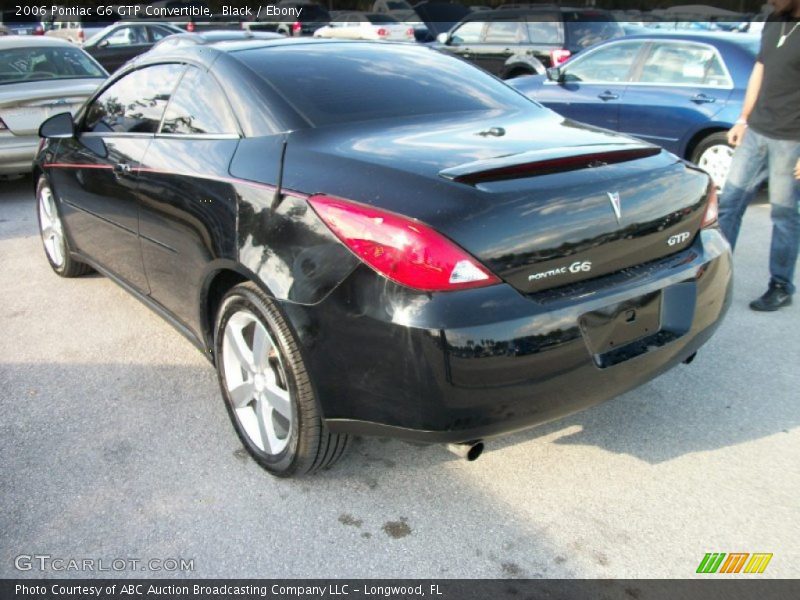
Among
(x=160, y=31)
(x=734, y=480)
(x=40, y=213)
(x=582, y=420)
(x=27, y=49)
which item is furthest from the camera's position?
(x=160, y=31)

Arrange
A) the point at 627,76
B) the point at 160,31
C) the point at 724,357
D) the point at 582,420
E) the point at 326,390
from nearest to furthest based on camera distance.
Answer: the point at 326,390 → the point at 582,420 → the point at 724,357 → the point at 627,76 → the point at 160,31

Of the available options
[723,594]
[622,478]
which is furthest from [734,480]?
[723,594]

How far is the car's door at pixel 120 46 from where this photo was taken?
14922mm

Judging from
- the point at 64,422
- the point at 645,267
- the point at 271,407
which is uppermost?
the point at 645,267

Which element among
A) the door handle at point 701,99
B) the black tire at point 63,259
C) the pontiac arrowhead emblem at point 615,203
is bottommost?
the black tire at point 63,259

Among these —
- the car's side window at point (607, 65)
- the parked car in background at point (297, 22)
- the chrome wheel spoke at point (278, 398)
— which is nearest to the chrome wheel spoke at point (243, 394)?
the chrome wheel spoke at point (278, 398)

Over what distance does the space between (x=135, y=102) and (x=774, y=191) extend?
3611mm

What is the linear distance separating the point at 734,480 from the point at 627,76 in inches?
218

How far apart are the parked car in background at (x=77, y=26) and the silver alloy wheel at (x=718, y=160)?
1891 centimetres

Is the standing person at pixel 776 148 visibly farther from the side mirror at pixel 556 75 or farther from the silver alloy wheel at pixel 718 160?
the side mirror at pixel 556 75

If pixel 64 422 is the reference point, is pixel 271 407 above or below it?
above

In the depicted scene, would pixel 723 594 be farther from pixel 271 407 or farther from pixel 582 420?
pixel 271 407

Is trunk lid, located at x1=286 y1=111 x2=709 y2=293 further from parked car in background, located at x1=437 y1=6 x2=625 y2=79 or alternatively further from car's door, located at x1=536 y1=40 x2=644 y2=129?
parked car in background, located at x1=437 y1=6 x2=625 y2=79

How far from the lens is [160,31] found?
16.3 metres
